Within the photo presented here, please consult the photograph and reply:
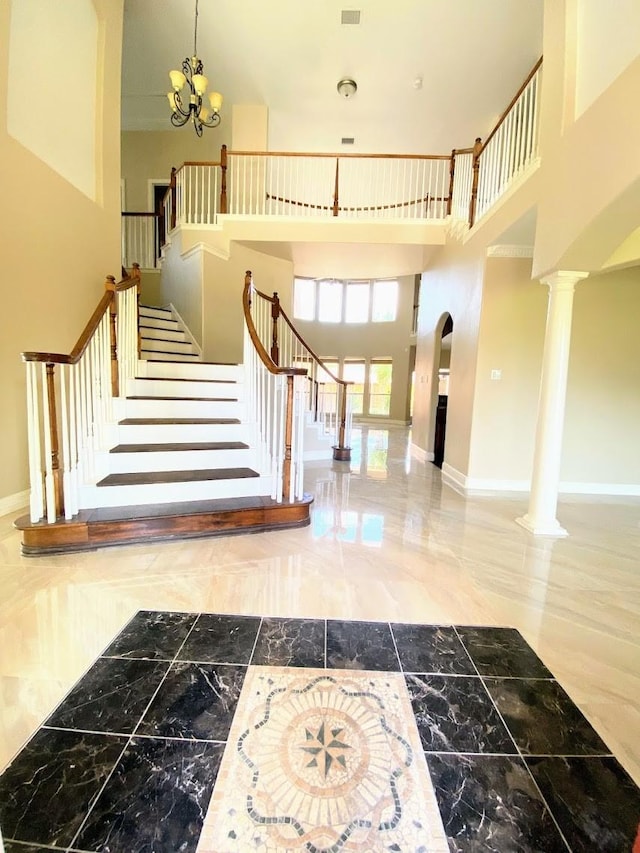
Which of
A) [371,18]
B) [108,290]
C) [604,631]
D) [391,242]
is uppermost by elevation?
[371,18]

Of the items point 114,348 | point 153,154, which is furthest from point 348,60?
point 114,348

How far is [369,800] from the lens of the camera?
1049 mm

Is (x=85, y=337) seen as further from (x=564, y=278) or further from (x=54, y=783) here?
(x=564, y=278)

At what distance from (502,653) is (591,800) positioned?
24.3 inches

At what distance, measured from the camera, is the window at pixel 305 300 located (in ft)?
40.7

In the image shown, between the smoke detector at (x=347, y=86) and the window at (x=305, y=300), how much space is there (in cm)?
663

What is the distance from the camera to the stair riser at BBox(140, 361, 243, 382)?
413 centimetres

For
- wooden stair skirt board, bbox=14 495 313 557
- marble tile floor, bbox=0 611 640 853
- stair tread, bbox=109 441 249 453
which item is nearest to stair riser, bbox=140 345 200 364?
stair tread, bbox=109 441 249 453

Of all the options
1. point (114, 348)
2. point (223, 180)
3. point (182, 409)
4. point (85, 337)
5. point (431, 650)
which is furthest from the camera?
point (223, 180)

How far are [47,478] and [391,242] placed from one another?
5162 millimetres

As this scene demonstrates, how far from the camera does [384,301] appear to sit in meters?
12.3

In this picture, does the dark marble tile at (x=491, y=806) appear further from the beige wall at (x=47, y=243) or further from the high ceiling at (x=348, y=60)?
the high ceiling at (x=348, y=60)

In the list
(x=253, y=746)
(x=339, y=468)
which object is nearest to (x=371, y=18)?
(x=339, y=468)

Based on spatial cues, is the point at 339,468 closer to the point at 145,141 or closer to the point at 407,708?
A: the point at 407,708
